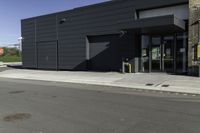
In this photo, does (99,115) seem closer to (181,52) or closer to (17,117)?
(17,117)

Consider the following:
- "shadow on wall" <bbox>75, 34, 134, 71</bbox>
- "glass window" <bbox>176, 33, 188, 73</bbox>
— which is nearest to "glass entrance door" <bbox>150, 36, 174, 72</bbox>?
"glass window" <bbox>176, 33, 188, 73</bbox>

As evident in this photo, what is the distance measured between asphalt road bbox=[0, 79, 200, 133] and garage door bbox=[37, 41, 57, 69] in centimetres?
1689

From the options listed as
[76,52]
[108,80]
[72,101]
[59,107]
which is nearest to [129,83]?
[108,80]

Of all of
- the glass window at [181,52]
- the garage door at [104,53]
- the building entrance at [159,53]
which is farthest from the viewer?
the garage door at [104,53]

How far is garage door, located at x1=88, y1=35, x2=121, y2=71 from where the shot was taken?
2239 cm

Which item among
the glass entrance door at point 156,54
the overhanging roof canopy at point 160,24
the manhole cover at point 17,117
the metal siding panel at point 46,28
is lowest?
the manhole cover at point 17,117

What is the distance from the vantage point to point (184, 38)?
18.8 m

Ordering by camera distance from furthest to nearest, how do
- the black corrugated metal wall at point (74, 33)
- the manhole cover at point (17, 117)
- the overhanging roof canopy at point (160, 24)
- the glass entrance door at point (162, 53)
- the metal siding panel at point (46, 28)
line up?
1. the metal siding panel at point (46, 28)
2. the black corrugated metal wall at point (74, 33)
3. the glass entrance door at point (162, 53)
4. the overhanging roof canopy at point (160, 24)
5. the manhole cover at point (17, 117)

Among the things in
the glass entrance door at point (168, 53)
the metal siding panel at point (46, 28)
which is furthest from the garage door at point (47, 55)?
the glass entrance door at point (168, 53)

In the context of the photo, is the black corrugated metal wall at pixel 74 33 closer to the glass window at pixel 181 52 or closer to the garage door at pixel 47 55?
the garage door at pixel 47 55

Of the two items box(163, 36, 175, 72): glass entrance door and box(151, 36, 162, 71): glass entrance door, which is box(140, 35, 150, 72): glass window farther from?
box(163, 36, 175, 72): glass entrance door

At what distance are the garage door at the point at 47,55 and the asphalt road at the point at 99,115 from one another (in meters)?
16.9

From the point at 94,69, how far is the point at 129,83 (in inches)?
337

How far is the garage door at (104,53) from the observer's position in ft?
73.5
